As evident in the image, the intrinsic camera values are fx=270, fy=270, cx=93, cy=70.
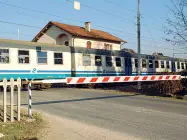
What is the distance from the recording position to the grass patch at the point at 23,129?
19.1ft

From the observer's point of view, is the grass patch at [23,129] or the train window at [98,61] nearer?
the grass patch at [23,129]

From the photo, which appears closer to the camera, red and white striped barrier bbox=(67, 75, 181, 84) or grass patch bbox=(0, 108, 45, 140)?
grass patch bbox=(0, 108, 45, 140)

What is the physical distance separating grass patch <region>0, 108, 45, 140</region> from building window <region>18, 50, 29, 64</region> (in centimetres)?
1012

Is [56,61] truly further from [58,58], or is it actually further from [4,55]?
[4,55]

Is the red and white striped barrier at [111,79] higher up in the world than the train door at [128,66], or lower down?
lower down

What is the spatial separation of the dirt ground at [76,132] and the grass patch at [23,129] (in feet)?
0.72

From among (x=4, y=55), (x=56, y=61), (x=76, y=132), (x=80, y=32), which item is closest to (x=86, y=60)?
(x=56, y=61)

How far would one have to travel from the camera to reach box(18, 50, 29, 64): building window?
17281mm

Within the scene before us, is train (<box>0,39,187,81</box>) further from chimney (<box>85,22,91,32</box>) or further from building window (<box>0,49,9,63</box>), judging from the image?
chimney (<box>85,22,91,32</box>)

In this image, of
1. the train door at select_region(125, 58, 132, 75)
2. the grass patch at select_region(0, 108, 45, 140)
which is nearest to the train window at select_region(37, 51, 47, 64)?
the train door at select_region(125, 58, 132, 75)

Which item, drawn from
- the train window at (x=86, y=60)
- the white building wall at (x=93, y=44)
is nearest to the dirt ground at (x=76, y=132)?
the train window at (x=86, y=60)

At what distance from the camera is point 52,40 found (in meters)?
42.1

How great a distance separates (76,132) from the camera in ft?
21.2

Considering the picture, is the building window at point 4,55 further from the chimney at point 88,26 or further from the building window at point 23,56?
the chimney at point 88,26
